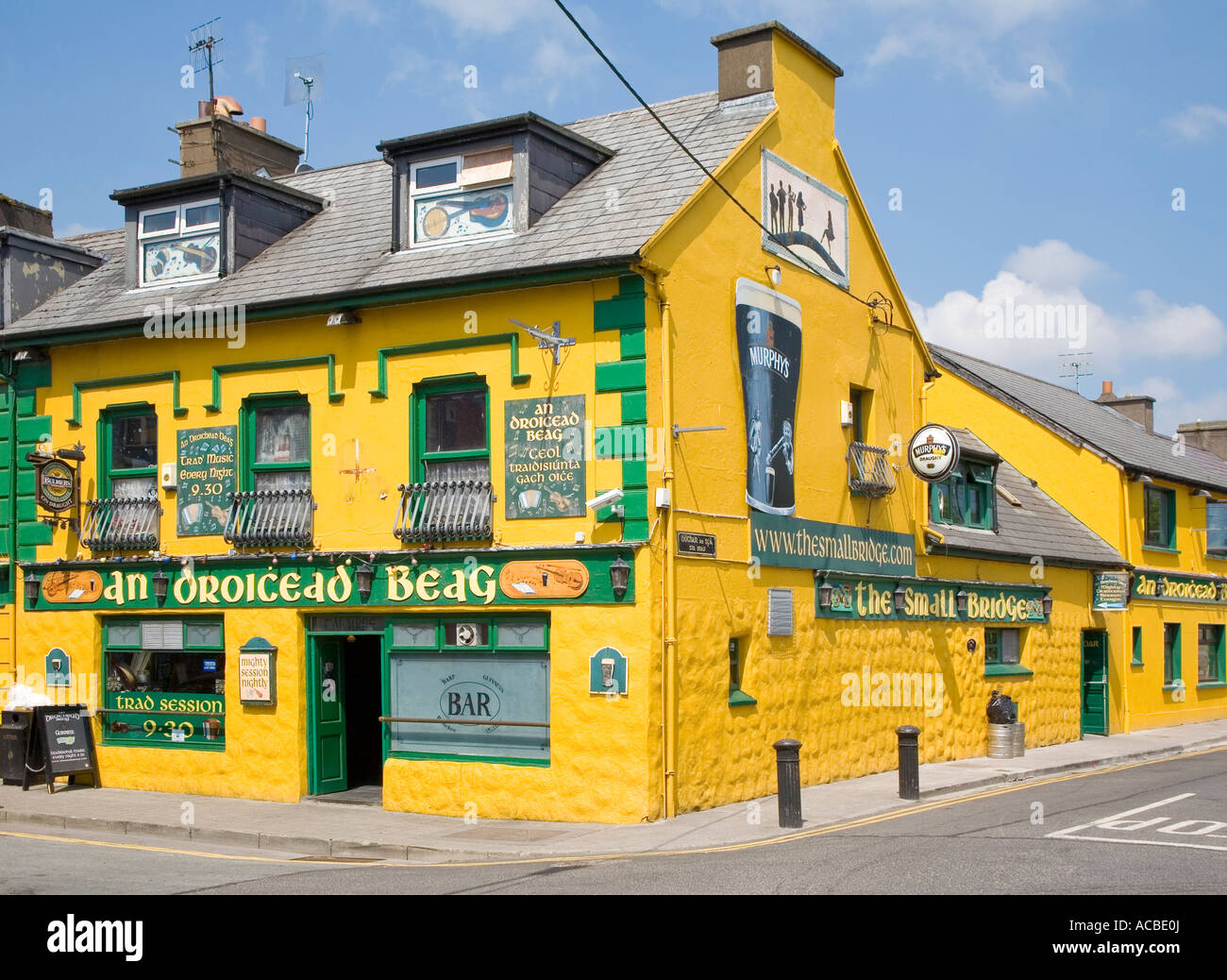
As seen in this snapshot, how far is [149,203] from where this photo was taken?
740 inches

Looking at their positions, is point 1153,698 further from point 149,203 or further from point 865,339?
point 149,203

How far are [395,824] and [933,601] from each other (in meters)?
10.4

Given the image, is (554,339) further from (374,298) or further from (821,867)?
(821,867)

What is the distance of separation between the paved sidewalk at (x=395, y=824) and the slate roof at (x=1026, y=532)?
5.33 m

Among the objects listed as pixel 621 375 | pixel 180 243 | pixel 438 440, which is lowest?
pixel 438 440

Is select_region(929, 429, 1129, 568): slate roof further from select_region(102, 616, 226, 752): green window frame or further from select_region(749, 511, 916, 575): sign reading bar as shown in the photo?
select_region(102, 616, 226, 752): green window frame

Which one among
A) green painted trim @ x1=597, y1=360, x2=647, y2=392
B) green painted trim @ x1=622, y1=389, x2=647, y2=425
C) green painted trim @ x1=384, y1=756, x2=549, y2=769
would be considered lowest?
green painted trim @ x1=384, y1=756, x2=549, y2=769

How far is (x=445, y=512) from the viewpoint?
51.2 ft

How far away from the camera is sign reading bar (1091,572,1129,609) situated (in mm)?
26484

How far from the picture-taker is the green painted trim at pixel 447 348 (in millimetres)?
15367

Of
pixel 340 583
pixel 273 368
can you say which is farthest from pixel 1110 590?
pixel 273 368

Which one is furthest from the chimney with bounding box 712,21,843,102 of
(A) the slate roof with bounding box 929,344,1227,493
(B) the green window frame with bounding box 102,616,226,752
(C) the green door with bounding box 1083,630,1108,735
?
(C) the green door with bounding box 1083,630,1108,735

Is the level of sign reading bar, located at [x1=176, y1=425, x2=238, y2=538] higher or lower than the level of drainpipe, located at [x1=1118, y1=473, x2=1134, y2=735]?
higher

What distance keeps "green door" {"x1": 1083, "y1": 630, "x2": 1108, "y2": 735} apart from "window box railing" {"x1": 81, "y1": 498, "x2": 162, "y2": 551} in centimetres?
1926
